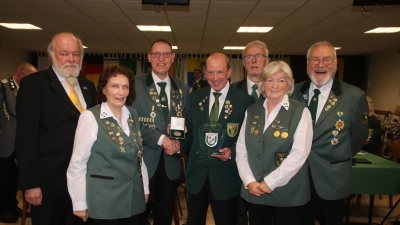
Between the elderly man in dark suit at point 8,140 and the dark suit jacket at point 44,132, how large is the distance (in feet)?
7.67

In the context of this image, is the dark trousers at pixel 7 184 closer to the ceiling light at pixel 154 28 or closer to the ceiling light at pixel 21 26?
the ceiling light at pixel 154 28

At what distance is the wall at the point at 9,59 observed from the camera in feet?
37.4

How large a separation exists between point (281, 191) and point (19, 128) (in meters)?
1.76

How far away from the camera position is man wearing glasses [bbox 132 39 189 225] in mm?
2568

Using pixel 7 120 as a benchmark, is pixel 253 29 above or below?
above

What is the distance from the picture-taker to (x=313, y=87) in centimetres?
264

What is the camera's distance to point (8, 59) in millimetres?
11820

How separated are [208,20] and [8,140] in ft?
14.5

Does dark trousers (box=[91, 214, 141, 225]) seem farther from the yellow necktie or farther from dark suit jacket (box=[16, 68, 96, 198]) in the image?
the yellow necktie

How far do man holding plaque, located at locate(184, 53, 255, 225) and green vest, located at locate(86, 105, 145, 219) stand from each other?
1.98 feet

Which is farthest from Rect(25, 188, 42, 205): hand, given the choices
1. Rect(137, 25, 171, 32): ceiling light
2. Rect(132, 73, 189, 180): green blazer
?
Rect(137, 25, 171, 32): ceiling light

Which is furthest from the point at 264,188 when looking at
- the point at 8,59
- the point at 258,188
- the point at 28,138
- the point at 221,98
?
the point at 8,59

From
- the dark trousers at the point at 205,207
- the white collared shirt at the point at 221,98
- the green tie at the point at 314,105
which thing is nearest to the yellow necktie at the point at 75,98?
the white collared shirt at the point at 221,98

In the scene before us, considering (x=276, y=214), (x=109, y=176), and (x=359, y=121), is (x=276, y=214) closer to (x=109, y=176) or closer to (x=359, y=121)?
(x=359, y=121)
